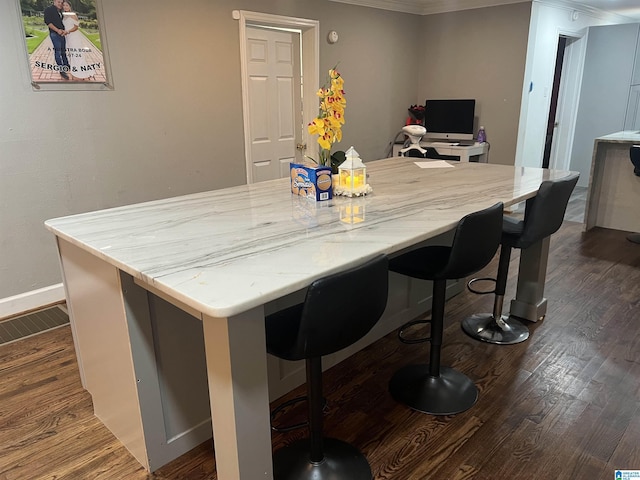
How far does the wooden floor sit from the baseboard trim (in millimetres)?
454

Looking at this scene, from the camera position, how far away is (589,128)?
652cm

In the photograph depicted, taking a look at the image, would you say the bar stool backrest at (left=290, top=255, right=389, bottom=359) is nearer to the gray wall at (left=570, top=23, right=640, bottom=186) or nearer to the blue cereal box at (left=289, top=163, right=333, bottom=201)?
the blue cereal box at (left=289, top=163, right=333, bottom=201)

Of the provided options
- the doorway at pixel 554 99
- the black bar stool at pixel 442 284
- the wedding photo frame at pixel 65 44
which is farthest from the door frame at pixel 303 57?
the doorway at pixel 554 99

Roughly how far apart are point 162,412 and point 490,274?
111 inches

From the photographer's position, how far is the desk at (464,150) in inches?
213

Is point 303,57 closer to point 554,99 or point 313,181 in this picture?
point 313,181

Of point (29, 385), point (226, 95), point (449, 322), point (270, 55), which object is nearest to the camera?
point (29, 385)

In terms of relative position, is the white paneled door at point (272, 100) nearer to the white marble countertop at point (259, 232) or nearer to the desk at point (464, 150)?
the desk at point (464, 150)

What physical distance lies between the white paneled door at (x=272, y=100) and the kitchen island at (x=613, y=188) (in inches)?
120

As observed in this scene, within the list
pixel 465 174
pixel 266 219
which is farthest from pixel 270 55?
pixel 266 219

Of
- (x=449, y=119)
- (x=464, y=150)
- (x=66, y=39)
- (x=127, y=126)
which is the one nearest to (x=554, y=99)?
(x=449, y=119)

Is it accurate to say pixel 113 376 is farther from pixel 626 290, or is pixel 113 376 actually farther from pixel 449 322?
pixel 626 290

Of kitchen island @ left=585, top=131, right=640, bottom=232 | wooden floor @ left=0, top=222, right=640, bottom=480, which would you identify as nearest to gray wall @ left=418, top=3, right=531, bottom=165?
kitchen island @ left=585, top=131, right=640, bottom=232

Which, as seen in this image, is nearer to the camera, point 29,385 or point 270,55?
point 29,385
